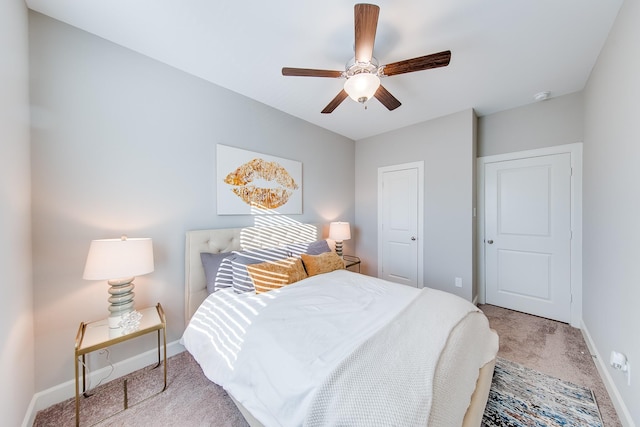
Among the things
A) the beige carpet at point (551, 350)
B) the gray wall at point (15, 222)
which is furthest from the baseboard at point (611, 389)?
the gray wall at point (15, 222)

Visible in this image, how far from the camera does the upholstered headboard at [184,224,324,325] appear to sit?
2.14 meters

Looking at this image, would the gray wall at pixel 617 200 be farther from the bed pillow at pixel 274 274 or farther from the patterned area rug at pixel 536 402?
the bed pillow at pixel 274 274

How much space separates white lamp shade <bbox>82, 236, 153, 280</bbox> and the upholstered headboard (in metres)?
0.56

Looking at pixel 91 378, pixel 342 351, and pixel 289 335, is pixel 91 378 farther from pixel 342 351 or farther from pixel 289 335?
pixel 342 351

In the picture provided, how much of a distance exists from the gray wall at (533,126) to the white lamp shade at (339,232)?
2.15 m

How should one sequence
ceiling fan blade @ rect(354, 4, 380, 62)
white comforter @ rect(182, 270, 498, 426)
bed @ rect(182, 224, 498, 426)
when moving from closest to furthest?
bed @ rect(182, 224, 498, 426) → white comforter @ rect(182, 270, 498, 426) → ceiling fan blade @ rect(354, 4, 380, 62)

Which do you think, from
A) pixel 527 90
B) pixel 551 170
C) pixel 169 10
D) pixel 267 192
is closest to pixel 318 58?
pixel 169 10

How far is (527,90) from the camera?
8.36 ft

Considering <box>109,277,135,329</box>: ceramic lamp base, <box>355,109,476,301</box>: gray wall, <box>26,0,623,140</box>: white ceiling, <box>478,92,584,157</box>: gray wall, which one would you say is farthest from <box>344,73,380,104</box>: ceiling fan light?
<box>478,92,584,157</box>: gray wall

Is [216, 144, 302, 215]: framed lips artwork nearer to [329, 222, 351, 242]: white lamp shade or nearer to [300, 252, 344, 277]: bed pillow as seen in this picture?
[329, 222, 351, 242]: white lamp shade

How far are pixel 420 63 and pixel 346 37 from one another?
59 cm

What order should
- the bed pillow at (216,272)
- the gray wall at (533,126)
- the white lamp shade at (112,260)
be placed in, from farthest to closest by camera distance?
the gray wall at (533,126) → the bed pillow at (216,272) → the white lamp shade at (112,260)

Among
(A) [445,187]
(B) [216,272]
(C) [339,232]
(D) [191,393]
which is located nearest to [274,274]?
(B) [216,272]

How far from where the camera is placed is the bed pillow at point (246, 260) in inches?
78.7
